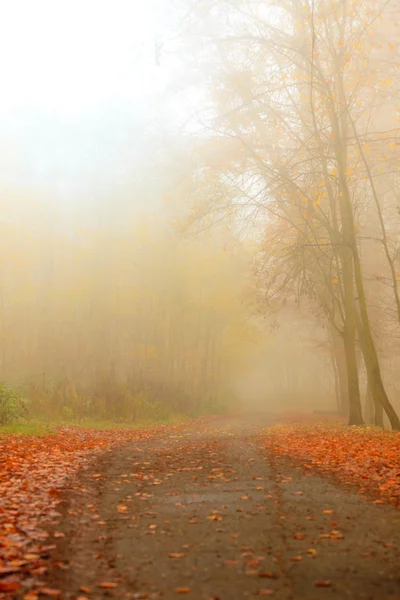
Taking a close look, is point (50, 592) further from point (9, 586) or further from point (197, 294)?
Answer: point (197, 294)

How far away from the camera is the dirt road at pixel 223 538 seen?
4.09m

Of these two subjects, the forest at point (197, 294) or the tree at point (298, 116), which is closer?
the forest at point (197, 294)

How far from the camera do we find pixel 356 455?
33.1 ft

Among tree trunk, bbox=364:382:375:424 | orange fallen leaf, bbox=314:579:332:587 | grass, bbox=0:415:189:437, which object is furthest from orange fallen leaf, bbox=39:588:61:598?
tree trunk, bbox=364:382:375:424

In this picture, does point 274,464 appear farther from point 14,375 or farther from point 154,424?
point 14,375

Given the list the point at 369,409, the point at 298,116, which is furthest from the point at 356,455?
the point at 369,409

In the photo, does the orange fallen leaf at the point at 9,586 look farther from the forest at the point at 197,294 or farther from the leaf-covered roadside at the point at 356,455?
the leaf-covered roadside at the point at 356,455

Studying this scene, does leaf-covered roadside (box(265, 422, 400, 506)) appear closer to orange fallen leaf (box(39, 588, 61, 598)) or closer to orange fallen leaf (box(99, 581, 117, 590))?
orange fallen leaf (box(99, 581, 117, 590))

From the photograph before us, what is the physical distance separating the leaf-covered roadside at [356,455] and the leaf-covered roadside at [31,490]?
12.3 ft

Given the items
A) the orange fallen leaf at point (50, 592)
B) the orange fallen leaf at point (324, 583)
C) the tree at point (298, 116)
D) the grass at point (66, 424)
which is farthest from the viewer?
the tree at point (298, 116)

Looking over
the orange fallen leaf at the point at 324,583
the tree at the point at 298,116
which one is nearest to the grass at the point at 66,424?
the tree at the point at 298,116

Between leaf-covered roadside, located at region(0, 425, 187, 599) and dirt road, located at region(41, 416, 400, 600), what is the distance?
21 cm

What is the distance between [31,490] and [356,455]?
5663 millimetres

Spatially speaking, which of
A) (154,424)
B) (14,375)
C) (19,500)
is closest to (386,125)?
(154,424)
